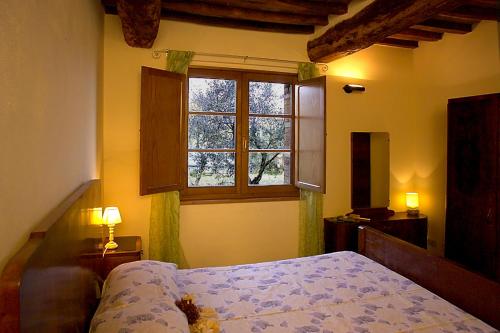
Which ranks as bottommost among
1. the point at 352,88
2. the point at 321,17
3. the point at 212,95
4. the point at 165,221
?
the point at 165,221

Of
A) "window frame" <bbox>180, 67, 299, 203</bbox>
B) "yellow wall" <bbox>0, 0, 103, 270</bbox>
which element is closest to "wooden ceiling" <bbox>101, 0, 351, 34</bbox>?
"window frame" <bbox>180, 67, 299, 203</bbox>

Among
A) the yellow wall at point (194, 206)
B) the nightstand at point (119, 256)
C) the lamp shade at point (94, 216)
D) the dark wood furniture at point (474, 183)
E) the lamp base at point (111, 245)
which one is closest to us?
the lamp shade at point (94, 216)

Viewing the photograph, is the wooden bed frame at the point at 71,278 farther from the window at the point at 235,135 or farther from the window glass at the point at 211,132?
the window glass at the point at 211,132

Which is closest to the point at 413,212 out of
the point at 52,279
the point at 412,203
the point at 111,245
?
the point at 412,203

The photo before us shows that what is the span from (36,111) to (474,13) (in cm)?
330

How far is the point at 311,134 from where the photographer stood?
3.37m

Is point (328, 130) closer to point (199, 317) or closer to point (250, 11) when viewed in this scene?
point (250, 11)

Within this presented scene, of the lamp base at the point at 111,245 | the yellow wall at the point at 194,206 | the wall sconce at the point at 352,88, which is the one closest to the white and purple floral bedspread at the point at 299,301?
the lamp base at the point at 111,245

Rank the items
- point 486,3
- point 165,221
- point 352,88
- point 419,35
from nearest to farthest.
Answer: point 486,3 < point 165,221 < point 419,35 < point 352,88

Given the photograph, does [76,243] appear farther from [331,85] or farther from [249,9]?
[331,85]

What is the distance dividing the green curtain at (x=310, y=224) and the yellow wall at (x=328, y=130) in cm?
8

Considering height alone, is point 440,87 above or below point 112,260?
above

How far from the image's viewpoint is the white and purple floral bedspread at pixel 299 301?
147 cm

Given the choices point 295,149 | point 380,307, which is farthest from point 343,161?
point 380,307
